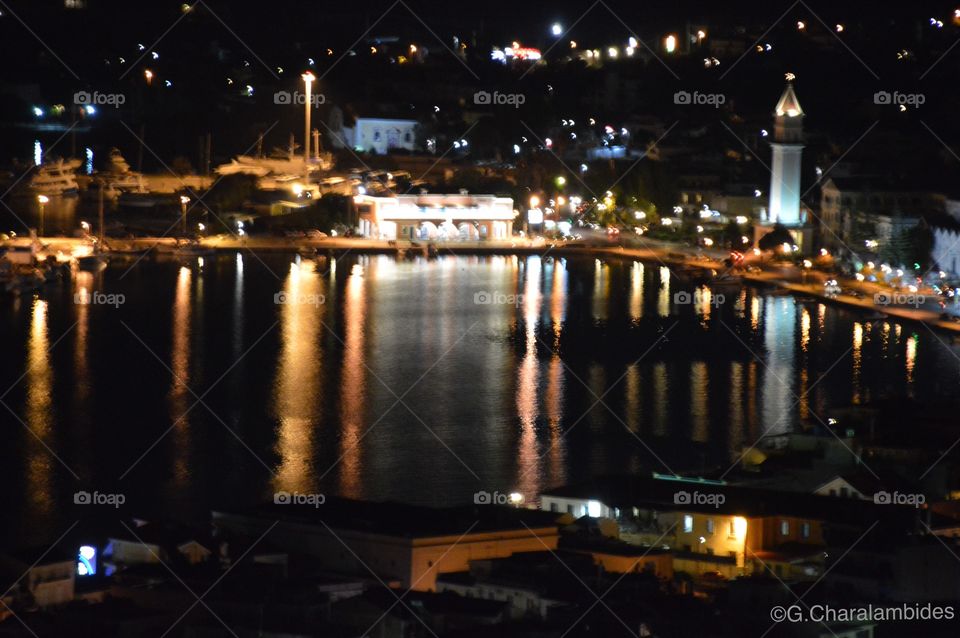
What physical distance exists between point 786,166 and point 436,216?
2618 mm

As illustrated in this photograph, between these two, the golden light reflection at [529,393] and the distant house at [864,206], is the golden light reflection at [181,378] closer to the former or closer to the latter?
the golden light reflection at [529,393]

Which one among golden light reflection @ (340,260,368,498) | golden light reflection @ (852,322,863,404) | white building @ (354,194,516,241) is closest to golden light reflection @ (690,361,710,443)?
golden light reflection @ (852,322,863,404)

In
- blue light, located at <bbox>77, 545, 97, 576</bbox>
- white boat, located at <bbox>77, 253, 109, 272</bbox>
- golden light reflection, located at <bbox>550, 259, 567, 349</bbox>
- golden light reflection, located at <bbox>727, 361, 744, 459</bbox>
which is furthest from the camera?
white boat, located at <bbox>77, 253, 109, 272</bbox>

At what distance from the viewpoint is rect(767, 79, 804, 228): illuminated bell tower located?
659 inches

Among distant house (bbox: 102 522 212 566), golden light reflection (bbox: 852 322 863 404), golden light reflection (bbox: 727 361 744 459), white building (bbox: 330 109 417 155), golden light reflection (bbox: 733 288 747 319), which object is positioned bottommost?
distant house (bbox: 102 522 212 566)

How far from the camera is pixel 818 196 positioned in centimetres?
1736

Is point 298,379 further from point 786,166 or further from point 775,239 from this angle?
point 786,166

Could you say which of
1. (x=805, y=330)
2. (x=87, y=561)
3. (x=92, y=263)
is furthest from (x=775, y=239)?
(x=87, y=561)

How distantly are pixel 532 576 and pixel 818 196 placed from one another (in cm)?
1110

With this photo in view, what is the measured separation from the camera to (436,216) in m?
17.7

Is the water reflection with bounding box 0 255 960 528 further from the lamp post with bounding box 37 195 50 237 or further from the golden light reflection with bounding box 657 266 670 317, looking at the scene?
the lamp post with bounding box 37 195 50 237

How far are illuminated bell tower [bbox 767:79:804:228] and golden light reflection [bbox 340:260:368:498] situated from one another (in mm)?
3094

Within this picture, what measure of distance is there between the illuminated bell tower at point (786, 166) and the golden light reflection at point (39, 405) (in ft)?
17.9

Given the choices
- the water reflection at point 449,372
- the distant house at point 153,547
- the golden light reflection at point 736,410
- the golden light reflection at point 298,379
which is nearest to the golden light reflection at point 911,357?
the water reflection at point 449,372
